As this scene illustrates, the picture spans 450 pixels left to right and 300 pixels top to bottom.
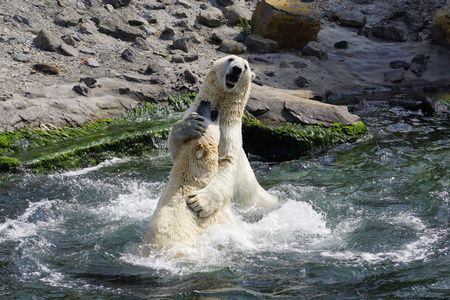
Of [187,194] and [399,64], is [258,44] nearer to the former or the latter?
[399,64]

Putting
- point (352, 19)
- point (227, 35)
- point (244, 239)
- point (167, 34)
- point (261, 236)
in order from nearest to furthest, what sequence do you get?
point (244, 239), point (261, 236), point (167, 34), point (227, 35), point (352, 19)

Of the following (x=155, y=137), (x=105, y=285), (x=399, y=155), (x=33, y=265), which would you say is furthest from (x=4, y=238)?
(x=399, y=155)

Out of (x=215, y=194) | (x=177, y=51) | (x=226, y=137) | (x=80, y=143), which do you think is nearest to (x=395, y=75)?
Answer: (x=177, y=51)

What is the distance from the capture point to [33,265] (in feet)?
16.7

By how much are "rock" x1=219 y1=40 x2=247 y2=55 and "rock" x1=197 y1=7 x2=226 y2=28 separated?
49.2 inches

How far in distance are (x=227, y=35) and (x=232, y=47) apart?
0.81 m

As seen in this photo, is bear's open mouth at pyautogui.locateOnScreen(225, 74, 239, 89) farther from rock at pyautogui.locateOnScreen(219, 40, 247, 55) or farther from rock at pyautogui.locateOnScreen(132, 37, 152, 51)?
rock at pyautogui.locateOnScreen(219, 40, 247, 55)

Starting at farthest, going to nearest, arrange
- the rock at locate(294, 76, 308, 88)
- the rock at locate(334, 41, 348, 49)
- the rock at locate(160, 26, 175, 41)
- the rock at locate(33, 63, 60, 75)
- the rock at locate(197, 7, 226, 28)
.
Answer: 1. the rock at locate(334, 41, 348, 49)
2. the rock at locate(197, 7, 226, 28)
3. the rock at locate(160, 26, 175, 41)
4. the rock at locate(294, 76, 308, 88)
5. the rock at locate(33, 63, 60, 75)

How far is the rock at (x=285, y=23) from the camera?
51.5 ft

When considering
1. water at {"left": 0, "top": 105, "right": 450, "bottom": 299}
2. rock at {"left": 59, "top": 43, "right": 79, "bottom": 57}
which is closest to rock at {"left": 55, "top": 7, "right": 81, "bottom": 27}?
rock at {"left": 59, "top": 43, "right": 79, "bottom": 57}

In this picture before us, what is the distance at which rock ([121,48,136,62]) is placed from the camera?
1296 centimetres

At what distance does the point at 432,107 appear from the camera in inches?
484

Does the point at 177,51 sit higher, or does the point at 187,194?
→ the point at 177,51

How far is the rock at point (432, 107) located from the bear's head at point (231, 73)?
7.44 m
